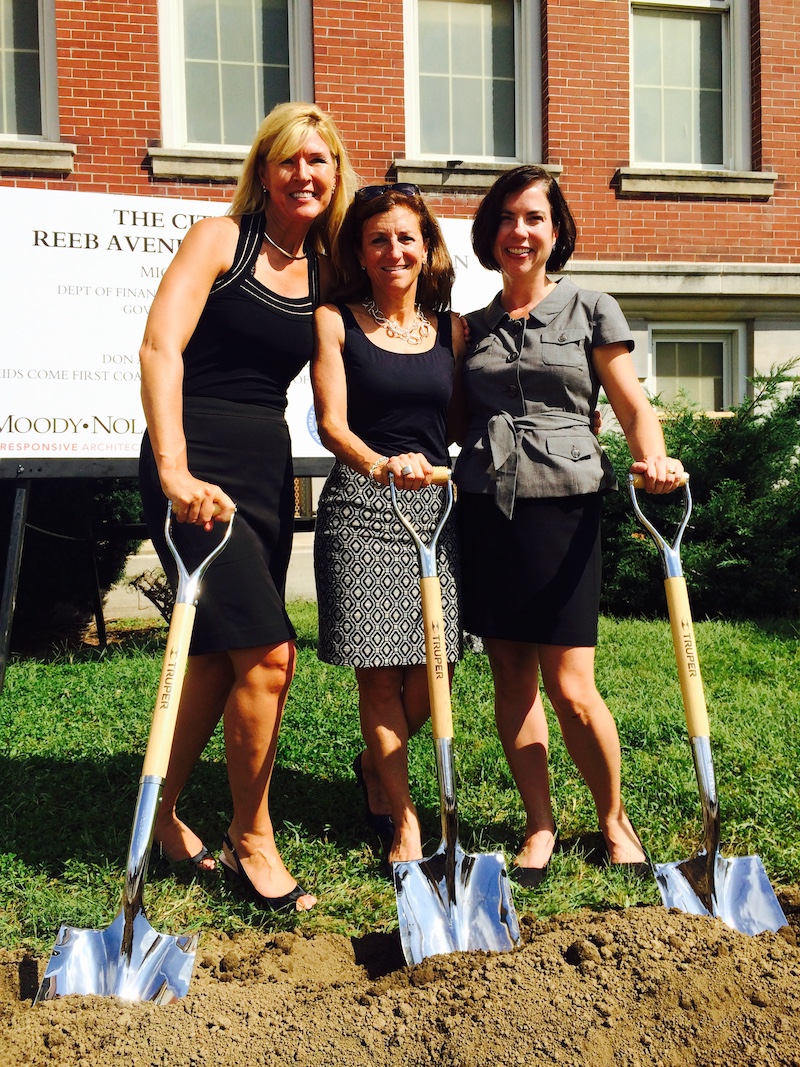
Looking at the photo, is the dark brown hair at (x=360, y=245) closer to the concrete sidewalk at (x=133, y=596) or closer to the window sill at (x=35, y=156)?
the concrete sidewalk at (x=133, y=596)

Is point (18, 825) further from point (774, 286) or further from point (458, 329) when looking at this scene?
point (774, 286)

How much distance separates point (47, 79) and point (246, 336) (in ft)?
21.7

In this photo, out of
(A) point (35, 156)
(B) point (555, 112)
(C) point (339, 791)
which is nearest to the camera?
(C) point (339, 791)

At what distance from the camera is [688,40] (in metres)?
9.42

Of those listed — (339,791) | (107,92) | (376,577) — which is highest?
(107,92)

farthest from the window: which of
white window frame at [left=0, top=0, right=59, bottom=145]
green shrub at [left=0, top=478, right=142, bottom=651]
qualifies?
white window frame at [left=0, top=0, right=59, bottom=145]

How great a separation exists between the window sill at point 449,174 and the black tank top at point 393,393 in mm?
6016

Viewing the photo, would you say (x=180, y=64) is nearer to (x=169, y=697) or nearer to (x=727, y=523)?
(x=727, y=523)

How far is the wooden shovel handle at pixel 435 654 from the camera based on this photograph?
270cm

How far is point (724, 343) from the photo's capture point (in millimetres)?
9695

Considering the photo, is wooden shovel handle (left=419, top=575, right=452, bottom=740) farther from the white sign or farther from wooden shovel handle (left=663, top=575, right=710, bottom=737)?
the white sign

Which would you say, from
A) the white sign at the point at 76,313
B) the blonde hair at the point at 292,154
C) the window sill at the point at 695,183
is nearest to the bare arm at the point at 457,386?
the blonde hair at the point at 292,154

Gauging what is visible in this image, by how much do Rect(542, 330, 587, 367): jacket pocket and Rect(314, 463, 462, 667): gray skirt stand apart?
0.55 metres

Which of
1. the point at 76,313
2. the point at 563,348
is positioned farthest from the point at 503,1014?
the point at 76,313
